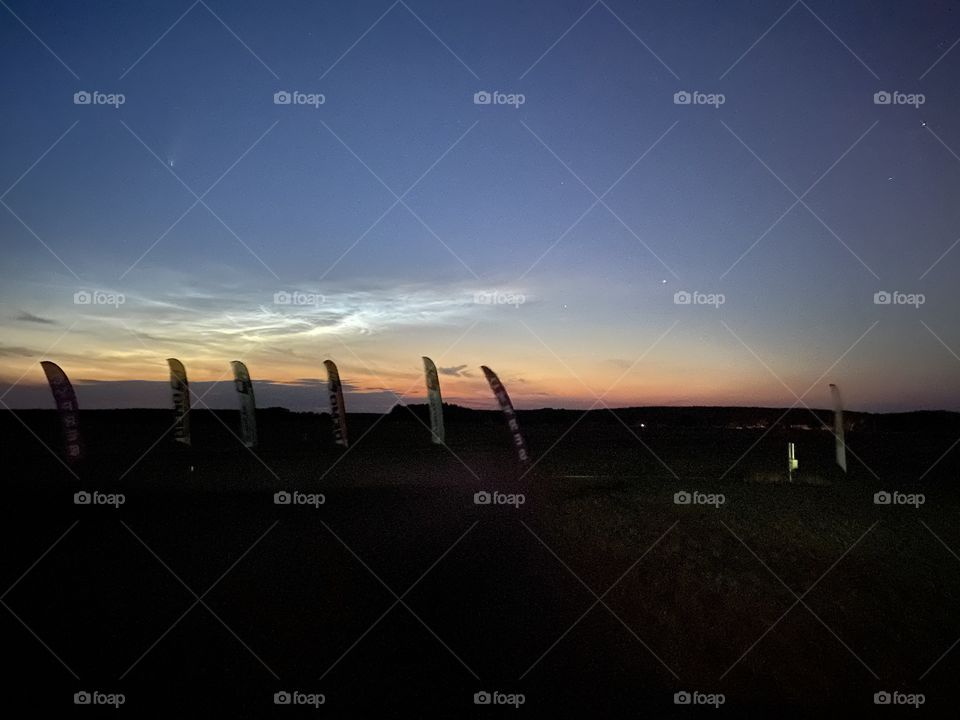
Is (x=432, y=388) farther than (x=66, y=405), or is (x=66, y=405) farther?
(x=432, y=388)

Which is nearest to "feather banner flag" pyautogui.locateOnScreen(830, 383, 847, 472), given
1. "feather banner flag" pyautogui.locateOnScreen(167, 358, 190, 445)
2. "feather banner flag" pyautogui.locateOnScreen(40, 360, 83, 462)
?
"feather banner flag" pyautogui.locateOnScreen(167, 358, 190, 445)

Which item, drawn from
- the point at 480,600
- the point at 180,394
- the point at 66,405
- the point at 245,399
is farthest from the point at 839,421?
the point at 66,405

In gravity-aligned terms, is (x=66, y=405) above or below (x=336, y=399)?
below

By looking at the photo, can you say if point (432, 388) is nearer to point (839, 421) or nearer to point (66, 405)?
point (66, 405)

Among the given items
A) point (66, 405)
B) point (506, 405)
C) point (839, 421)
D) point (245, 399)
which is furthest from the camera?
point (245, 399)

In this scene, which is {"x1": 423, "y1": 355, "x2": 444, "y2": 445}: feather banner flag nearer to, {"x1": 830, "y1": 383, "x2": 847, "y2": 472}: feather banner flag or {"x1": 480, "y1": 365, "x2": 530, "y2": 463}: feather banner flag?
{"x1": 480, "y1": 365, "x2": 530, "y2": 463}: feather banner flag

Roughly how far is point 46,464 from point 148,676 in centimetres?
1968

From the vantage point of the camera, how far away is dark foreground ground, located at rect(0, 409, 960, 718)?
812 centimetres

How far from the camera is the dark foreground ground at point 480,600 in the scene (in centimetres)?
812

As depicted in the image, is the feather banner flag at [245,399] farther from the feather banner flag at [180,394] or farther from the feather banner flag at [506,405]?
the feather banner flag at [506,405]

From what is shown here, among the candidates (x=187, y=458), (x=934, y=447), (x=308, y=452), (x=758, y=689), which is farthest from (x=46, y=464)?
(x=934, y=447)

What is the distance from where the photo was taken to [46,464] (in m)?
24.3

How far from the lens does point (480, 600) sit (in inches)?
420

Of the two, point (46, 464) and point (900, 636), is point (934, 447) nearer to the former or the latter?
point (900, 636)
